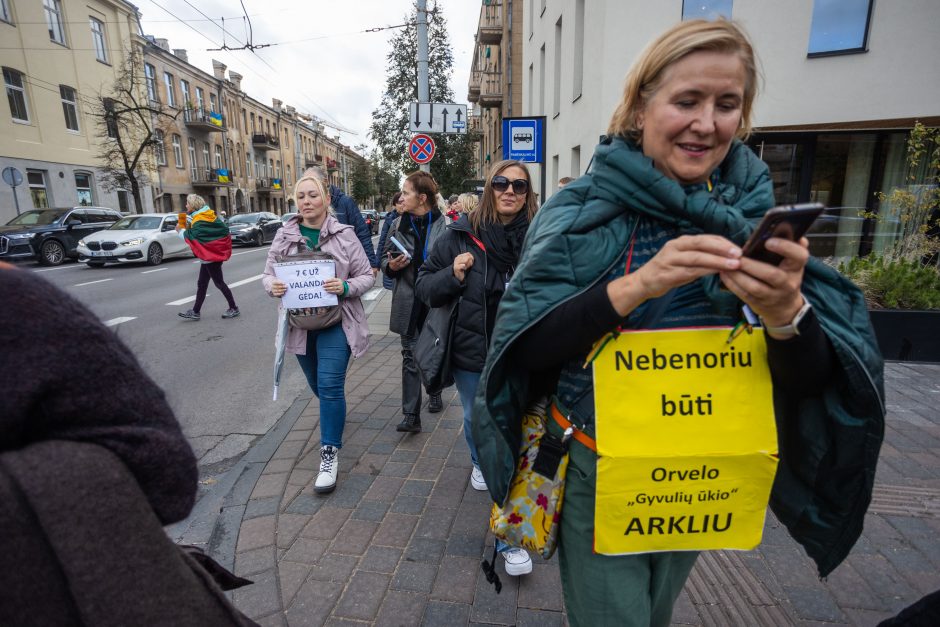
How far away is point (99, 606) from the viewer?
0.67 m

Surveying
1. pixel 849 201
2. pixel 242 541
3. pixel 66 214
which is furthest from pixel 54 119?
pixel 849 201

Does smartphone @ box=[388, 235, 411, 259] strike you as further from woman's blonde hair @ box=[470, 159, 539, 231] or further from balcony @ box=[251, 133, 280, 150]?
balcony @ box=[251, 133, 280, 150]

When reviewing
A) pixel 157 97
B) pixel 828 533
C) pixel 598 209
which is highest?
pixel 157 97

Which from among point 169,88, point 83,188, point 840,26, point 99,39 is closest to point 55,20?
point 99,39

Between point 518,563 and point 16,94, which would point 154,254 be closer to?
point 16,94

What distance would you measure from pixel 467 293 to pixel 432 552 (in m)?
1.36

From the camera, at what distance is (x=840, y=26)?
8680mm

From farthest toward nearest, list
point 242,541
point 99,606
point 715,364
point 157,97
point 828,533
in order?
1. point 157,97
2. point 242,541
3. point 828,533
4. point 715,364
5. point 99,606

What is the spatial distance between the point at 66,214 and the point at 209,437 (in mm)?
16084

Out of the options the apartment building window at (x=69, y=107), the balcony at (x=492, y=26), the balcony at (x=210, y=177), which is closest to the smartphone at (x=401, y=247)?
the balcony at (x=492, y=26)

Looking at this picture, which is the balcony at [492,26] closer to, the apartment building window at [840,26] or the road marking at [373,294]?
the apartment building window at [840,26]

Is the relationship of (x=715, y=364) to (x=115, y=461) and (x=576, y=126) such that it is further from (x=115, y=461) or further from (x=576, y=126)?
(x=576, y=126)

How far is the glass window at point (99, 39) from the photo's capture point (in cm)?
2483

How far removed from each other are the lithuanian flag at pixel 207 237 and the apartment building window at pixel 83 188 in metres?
20.9
